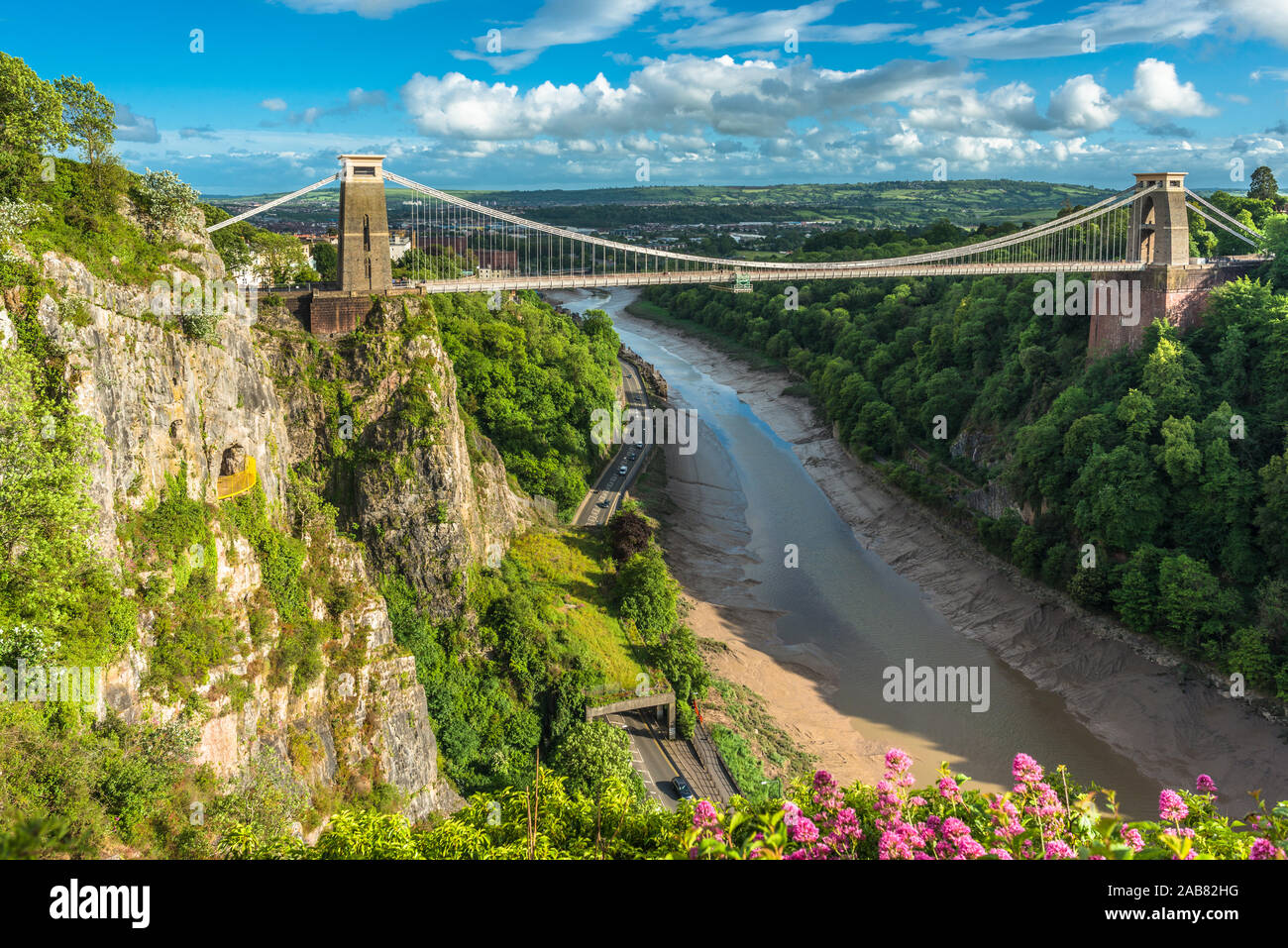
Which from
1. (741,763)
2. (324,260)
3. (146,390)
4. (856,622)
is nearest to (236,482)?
(146,390)

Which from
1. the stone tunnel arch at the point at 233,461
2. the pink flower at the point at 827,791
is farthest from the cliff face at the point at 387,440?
the pink flower at the point at 827,791

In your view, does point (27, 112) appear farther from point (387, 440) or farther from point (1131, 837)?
point (1131, 837)

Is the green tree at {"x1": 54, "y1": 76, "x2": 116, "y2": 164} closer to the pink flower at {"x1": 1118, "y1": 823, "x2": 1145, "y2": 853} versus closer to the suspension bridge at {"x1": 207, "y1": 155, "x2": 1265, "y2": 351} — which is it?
the suspension bridge at {"x1": 207, "y1": 155, "x2": 1265, "y2": 351}

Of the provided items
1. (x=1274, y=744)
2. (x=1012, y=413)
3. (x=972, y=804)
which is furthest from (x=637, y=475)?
(x=972, y=804)

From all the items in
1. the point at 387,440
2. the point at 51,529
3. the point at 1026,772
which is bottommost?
the point at 1026,772

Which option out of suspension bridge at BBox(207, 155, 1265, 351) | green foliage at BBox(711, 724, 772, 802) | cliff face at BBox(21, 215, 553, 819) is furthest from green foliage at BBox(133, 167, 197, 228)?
green foliage at BBox(711, 724, 772, 802)

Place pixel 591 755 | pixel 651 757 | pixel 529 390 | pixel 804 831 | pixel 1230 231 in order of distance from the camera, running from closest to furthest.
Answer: pixel 804 831 < pixel 591 755 < pixel 651 757 < pixel 529 390 < pixel 1230 231

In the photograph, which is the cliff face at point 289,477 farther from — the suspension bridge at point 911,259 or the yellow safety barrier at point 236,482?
the suspension bridge at point 911,259
